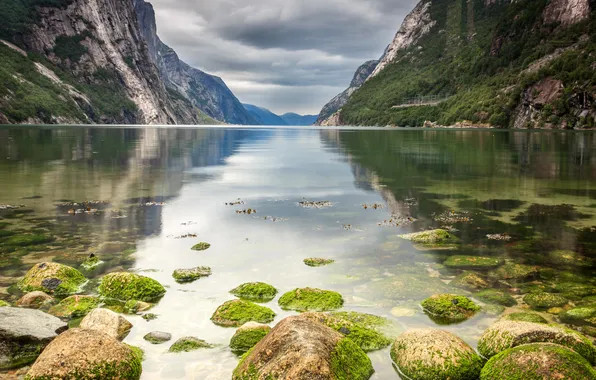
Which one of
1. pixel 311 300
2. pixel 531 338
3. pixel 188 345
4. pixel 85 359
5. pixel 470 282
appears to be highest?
pixel 531 338

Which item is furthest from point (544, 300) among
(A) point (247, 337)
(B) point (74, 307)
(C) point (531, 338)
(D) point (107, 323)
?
(B) point (74, 307)

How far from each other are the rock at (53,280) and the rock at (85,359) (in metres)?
5.36

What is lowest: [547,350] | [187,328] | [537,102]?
[187,328]

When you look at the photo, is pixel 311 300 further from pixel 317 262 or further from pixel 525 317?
pixel 525 317

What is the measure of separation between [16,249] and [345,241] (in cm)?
1326

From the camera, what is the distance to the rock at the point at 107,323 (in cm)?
1087

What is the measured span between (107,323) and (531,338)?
31.7ft

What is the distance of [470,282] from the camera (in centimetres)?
1483

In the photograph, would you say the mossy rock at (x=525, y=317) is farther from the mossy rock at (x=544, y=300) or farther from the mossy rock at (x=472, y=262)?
the mossy rock at (x=472, y=262)

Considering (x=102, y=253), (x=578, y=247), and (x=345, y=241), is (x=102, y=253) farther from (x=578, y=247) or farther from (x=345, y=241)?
(x=578, y=247)

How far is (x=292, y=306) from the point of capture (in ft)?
42.8

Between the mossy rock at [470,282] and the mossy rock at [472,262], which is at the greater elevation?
the mossy rock at [472,262]

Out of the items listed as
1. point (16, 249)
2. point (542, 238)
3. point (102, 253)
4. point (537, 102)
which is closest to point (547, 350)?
point (542, 238)

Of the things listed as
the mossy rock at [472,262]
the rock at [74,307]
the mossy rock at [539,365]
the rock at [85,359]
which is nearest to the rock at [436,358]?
the mossy rock at [539,365]
